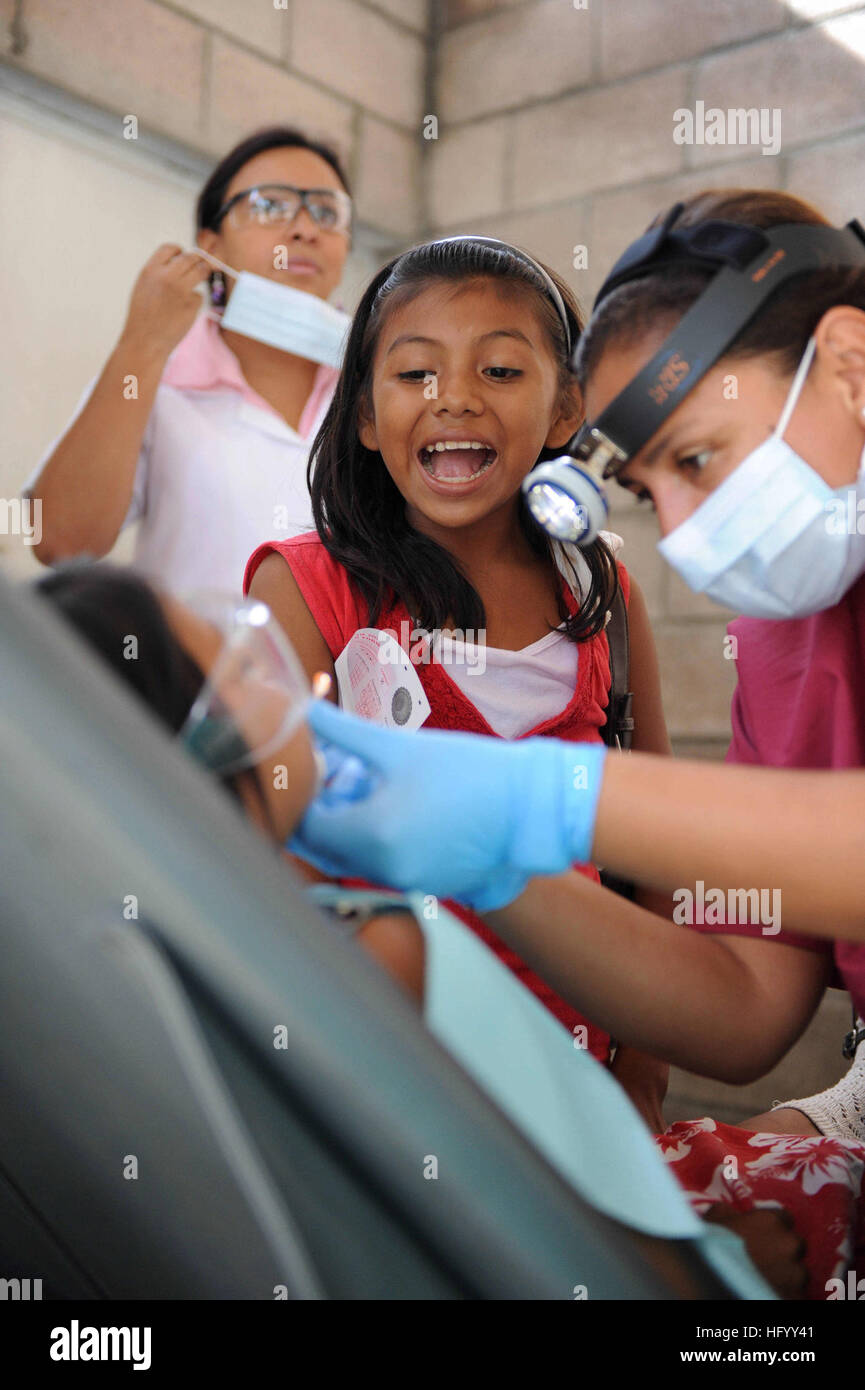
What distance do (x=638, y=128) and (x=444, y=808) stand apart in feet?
9.45

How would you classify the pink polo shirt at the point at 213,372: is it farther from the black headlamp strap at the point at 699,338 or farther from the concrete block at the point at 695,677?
the concrete block at the point at 695,677

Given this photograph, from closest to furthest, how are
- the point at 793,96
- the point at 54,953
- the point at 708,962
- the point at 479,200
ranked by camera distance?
the point at 54,953 → the point at 708,962 → the point at 793,96 → the point at 479,200

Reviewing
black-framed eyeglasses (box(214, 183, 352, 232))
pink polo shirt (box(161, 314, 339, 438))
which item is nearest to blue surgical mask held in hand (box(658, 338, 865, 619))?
pink polo shirt (box(161, 314, 339, 438))

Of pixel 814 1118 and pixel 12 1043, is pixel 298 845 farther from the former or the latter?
pixel 814 1118

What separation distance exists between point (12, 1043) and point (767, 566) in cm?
71

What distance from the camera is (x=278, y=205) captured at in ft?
6.97

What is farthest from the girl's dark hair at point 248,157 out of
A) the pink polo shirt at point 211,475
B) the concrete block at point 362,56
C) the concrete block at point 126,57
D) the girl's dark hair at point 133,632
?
the girl's dark hair at point 133,632

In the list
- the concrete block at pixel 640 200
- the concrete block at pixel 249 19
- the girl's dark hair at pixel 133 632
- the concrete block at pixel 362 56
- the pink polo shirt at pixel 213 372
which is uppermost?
the concrete block at pixel 362 56

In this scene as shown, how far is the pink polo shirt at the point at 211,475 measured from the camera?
6.28ft

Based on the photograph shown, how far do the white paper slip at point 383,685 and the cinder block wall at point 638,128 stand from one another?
179 cm

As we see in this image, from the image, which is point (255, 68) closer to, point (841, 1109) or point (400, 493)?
point (400, 493)

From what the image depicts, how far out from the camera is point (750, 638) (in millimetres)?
1262
